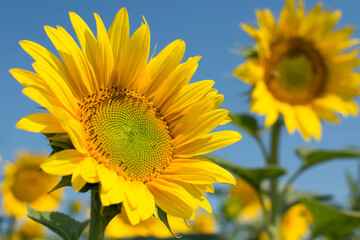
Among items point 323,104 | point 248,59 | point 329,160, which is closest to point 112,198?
point 248,59

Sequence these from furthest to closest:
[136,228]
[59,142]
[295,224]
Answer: [295,224] < [136,228] < [59,142]

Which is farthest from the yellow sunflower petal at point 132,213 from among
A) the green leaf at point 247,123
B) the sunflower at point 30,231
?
the sunflower at point 30,231

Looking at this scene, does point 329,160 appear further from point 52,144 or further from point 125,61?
point 52,144

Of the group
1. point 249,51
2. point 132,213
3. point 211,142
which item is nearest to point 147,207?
point 132,213

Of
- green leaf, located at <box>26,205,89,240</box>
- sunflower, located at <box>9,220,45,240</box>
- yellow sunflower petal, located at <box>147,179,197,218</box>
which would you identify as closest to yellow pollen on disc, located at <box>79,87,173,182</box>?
yellow sunflower petal, located at <box>147,179,197,218</box>

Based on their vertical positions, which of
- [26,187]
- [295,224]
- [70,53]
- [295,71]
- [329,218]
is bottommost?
[295,224]

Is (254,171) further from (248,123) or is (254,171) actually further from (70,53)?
(70,53)
